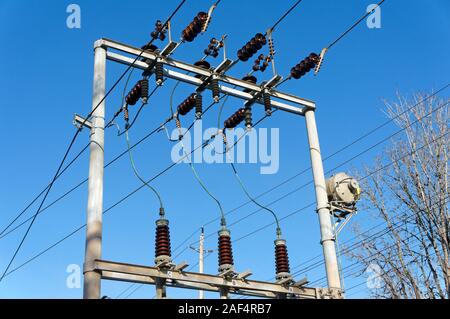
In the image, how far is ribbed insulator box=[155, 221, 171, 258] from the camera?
26.9 ft

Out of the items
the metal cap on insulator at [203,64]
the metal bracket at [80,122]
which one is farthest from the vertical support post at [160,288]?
the metal cap on insulator at [203,64]

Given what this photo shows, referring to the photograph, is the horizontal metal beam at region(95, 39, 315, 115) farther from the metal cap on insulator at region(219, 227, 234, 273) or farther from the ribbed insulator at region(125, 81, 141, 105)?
the metal cap on insulator at region(219, 227, 234, 273)

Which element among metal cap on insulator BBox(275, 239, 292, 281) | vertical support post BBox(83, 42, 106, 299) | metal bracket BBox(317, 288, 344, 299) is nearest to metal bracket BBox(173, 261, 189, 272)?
vertical support post BBox(83, 42, 106, 299)

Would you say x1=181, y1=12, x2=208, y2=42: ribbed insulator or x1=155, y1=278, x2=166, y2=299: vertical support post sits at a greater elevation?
x1=181, y1=12, x2=208, y2=42: ribbed insulator

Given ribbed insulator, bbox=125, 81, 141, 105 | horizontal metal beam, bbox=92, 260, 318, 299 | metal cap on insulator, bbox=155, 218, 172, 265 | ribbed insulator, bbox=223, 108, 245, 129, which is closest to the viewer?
horizontal metal beam, bbox=92, 260, 318, 299

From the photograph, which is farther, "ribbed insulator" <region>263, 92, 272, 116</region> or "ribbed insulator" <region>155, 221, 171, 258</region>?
"ribbed insulator" <region>263, 92, 272, 116</region>

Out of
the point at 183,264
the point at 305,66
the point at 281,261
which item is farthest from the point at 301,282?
the point at 305,66

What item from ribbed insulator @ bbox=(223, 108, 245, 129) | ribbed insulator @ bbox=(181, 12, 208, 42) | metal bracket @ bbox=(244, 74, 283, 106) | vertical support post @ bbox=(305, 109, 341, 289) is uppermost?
ribbed insulator @ bbox=(181, 12, 208, 42)

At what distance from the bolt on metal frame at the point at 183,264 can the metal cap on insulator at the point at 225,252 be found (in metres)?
0.18

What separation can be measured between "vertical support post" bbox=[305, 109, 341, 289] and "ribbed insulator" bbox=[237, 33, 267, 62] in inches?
73.6

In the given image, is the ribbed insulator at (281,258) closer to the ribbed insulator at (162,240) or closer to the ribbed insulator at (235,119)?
the ribbed insulator at (162,240)

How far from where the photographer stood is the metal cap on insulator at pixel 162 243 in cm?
812
